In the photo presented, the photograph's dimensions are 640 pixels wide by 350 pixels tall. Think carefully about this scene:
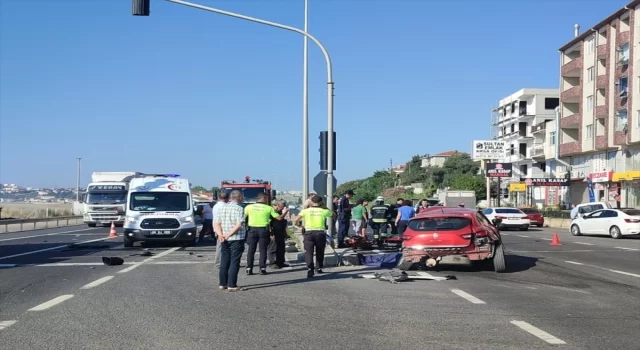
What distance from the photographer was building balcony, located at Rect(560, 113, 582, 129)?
57.2 metres

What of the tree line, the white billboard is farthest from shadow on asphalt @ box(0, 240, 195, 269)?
the tree line

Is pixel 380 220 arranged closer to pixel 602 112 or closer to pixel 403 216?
pixel 403 216

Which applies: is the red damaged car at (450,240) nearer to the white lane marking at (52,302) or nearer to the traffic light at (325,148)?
the traffic light at (325,148)

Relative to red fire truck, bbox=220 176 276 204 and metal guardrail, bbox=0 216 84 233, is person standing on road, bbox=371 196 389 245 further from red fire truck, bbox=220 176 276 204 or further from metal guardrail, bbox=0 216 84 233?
metal guardrail, bbox=0 216 84 233

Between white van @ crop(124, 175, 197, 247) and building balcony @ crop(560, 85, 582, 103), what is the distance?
1691 inches

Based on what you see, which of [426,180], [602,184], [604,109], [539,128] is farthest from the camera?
[426,180]

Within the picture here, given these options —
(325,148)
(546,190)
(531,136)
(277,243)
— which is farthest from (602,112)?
(277,243)

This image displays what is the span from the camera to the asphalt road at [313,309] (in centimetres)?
744

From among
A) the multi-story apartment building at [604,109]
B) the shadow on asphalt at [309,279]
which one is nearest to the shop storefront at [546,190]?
the multi-story apartment building at [604,109]

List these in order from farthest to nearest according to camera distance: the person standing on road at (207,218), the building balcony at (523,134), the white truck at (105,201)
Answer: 1. the building balcony at (523,134)
2. the white truck at (105,201)
3. the person standing on road at (207,218)

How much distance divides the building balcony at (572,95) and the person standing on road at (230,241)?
51.3m

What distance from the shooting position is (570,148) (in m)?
59.0

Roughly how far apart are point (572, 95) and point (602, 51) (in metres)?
6.60

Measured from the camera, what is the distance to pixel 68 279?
13.2m
